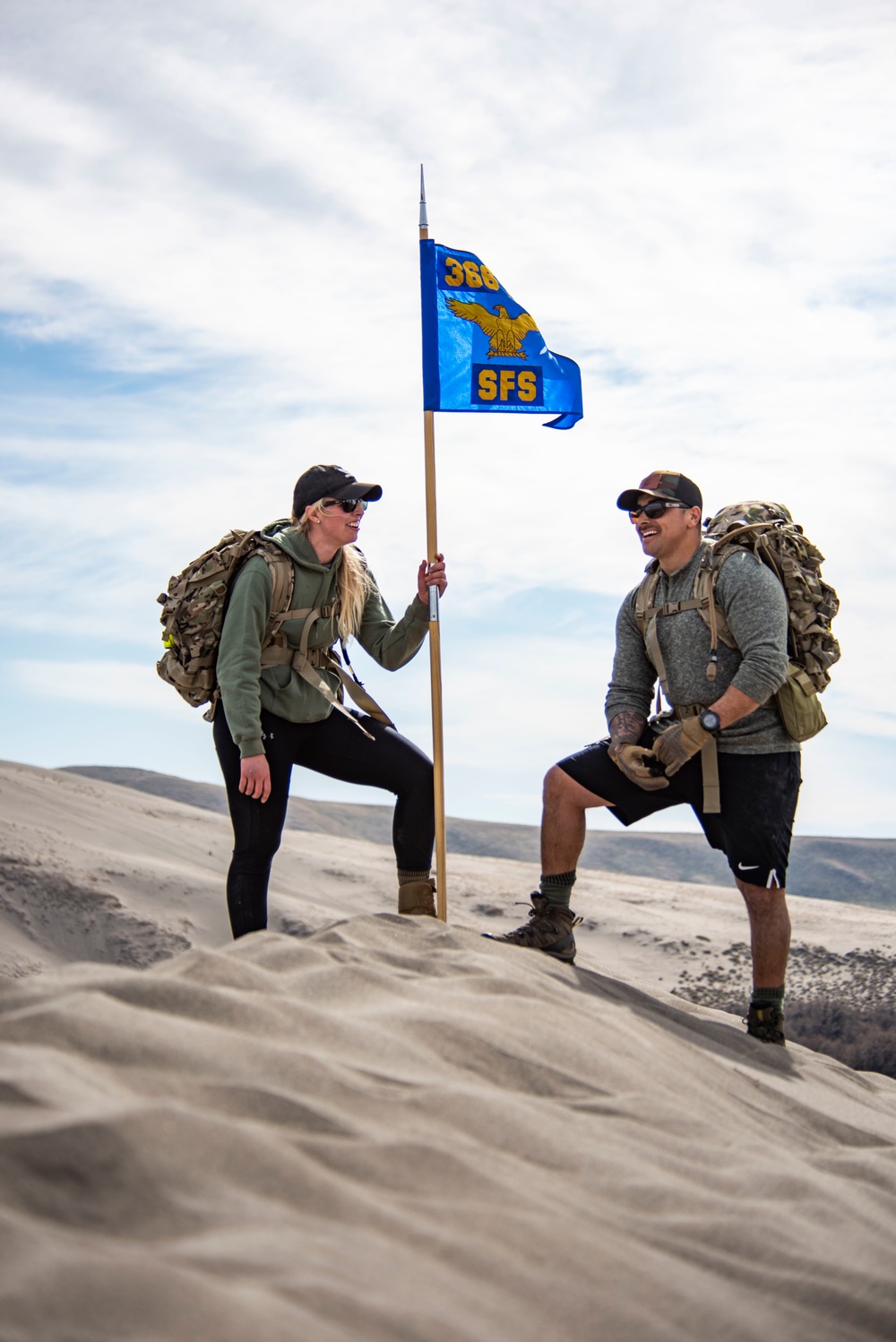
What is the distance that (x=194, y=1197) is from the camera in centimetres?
220

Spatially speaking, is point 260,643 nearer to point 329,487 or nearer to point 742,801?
point 329,487

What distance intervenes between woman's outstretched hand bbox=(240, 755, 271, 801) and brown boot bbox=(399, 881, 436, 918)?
34.0 inches

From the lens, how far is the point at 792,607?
17.0 feet

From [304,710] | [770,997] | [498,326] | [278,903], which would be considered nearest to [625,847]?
[278,903]

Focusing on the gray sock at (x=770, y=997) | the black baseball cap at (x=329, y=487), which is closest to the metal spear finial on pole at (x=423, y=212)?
the black baseball cap at (x=329, y=487)

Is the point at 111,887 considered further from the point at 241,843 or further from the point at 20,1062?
the point at 20,1062

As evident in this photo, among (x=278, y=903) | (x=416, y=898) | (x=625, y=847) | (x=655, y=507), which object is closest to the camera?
(x=655, y=507)

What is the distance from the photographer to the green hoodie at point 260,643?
4879 millimetres

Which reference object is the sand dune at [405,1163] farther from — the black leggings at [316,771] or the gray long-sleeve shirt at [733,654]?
the gray long-sleeve shirt at [733,654]

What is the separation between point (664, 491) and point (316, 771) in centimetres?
204

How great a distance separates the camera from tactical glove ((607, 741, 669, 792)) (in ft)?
16.6

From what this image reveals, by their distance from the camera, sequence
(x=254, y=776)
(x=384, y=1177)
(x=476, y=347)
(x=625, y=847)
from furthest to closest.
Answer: (x=625, y=847), (x=476, y=347), (x=254, y=776), (x=384, y=1177)

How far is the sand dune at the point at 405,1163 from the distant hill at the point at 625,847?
15.1 metres

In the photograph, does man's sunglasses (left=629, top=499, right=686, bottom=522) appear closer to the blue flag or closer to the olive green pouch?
the olive green pouch
